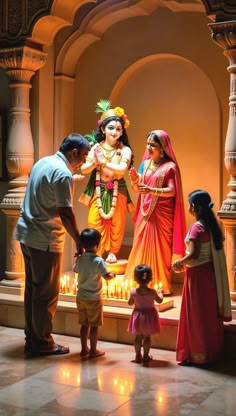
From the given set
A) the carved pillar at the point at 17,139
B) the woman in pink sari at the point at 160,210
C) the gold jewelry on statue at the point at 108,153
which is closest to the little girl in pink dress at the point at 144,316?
the woman in pink sari at the point at 160,210

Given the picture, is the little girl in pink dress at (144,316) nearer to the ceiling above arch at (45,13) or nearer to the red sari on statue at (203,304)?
the red sari on statue at (203,304)

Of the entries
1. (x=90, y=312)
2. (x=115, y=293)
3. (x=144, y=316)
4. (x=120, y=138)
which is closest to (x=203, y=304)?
(x=144, y=316)

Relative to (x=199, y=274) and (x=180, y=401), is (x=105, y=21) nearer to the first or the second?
(x=199, y=274)

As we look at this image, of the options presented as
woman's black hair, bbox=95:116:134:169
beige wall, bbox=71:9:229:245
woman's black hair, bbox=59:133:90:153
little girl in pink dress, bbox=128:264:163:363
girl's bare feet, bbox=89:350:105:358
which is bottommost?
girl's bare feet, bbox=89:350:105:358

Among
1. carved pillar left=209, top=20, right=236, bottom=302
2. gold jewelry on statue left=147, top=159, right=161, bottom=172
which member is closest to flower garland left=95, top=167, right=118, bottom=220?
gold jewelry on statue left=147, top=159, right=161, bottom=172

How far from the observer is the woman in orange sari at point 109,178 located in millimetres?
6195

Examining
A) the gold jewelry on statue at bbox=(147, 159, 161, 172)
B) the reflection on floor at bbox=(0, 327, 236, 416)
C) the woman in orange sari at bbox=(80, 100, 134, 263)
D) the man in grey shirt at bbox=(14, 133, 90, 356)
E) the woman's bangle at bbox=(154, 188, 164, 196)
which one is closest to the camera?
the reflection on floor at bbox=(0, 327, 236, 416)

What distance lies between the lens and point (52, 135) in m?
6.78

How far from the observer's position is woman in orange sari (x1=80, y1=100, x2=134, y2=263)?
6195 mm

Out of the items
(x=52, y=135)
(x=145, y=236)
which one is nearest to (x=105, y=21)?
(x=52, y=135)

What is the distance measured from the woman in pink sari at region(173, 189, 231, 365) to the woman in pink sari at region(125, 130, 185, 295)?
96cm

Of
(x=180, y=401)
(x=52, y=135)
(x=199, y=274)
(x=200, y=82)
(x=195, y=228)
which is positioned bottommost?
(x=180, y=401)

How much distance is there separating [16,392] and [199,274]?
159cm

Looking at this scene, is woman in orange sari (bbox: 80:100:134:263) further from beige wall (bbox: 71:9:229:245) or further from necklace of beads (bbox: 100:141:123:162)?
beige wall (bbox: 71:9:229:245)
